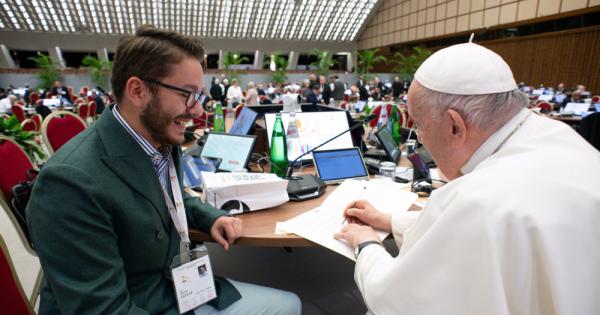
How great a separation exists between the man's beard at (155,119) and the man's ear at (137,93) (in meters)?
0.02

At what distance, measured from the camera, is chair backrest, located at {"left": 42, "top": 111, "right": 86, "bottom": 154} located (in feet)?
8.84

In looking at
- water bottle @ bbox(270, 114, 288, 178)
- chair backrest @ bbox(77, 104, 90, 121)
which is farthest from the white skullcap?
chair backrest @ bbox(77, 104, 90, 121)

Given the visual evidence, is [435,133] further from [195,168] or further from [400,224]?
[195,168]

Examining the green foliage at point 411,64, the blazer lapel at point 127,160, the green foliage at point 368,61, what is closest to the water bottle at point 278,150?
the blazer lapel at point 127,160

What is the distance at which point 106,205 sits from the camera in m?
0.90

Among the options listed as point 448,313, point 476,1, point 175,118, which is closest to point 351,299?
point 448,313

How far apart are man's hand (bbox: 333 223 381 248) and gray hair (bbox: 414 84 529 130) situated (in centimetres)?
48

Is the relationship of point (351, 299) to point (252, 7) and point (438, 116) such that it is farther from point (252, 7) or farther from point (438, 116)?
point (252, 7)

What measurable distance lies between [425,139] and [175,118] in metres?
0.81

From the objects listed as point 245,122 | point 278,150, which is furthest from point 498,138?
point 245,122

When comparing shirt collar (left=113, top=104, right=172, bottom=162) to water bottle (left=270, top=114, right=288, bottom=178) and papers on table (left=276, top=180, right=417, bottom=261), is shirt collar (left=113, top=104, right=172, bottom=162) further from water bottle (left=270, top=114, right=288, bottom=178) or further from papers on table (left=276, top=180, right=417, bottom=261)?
water bottle (left=270, top=114, right=288, bottom=178)

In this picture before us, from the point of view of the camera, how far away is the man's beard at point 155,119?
1.06 metres

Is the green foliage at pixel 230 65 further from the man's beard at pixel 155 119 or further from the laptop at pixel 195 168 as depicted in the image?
the man's beard at pixel 155 119

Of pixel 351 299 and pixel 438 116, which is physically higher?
pixel 438 116
